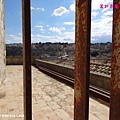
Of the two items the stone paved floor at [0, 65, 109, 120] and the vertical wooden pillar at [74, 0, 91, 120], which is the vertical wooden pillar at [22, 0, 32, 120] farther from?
the stone paved floor at [0, 65, 109, 120]

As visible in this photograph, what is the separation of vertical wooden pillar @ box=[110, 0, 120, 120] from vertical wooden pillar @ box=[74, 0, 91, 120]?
0.16m

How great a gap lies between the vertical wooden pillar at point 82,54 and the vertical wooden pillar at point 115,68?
0.54ft

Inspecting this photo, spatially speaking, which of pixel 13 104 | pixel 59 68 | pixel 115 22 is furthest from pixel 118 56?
pixel 59 68

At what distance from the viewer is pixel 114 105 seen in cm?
62

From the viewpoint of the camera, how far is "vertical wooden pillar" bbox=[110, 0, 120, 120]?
0.58 m

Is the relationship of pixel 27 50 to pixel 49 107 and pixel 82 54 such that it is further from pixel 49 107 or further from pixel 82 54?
pixel 49 107

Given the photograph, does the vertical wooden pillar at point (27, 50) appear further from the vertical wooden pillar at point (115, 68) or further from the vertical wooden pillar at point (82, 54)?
the vertical wooden pillar at point (115, 68)

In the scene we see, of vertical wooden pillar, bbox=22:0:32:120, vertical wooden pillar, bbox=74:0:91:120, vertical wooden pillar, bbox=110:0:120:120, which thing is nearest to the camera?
vertical wooden pillar, bbox=110:0:120:120

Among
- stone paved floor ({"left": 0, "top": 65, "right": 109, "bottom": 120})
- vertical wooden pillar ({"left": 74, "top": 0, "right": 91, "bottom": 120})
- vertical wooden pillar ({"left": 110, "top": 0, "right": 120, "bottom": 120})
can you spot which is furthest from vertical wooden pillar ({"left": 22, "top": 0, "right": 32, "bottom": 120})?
stone paved floor ({"left": 0, "top": 65, "right": 109, "bottom": 120})

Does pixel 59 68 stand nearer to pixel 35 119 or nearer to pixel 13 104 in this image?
pixel 13 104

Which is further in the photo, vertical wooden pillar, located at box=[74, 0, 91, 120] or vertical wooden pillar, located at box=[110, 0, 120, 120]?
vertical wooden pillar, located at box=[74, 0, 91, 120]

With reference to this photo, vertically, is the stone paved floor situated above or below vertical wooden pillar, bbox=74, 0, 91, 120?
below

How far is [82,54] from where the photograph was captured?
77cm

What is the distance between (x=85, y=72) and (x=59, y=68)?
361 inches
